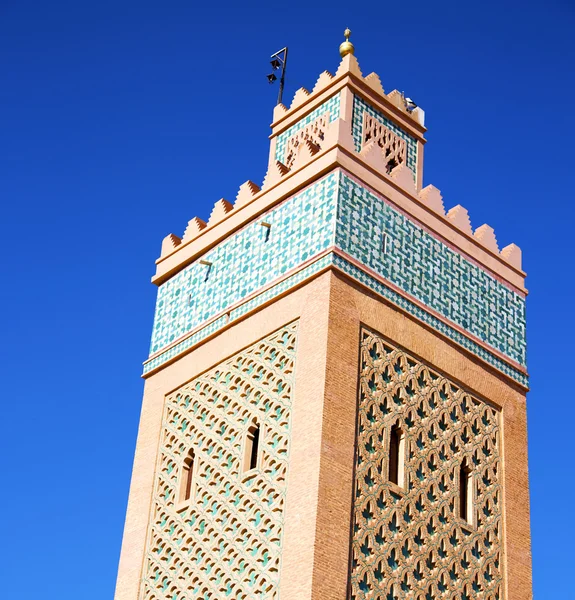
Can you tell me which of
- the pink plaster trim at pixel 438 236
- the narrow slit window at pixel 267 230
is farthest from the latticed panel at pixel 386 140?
the narrow slit window at pixel 267 230

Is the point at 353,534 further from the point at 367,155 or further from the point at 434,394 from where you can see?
the point at 367,155

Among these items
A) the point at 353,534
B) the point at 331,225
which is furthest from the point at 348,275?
the point at 353,534

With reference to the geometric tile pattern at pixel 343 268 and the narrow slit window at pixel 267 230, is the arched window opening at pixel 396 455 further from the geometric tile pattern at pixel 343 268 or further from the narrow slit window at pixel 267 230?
the narrow slit window at pixel 267 230

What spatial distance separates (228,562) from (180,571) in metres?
0.64

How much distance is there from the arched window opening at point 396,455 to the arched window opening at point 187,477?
174 centimetres

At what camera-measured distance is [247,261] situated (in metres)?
11.3

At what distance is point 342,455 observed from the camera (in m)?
9.51

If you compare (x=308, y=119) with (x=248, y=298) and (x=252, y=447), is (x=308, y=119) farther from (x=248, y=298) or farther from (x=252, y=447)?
(x=252, y=447)

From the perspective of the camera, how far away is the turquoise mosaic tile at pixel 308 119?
483 inches

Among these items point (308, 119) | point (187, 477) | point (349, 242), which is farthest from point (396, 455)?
point (308, 119)

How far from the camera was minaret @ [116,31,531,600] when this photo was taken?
954cm

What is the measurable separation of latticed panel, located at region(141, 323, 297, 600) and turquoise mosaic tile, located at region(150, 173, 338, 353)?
0.65m

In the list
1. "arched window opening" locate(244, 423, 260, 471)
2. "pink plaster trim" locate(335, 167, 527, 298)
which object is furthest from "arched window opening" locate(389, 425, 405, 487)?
"pink plaster trim" locate(335, 167, 527, 298)

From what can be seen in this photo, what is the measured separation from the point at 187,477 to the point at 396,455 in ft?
6.06
